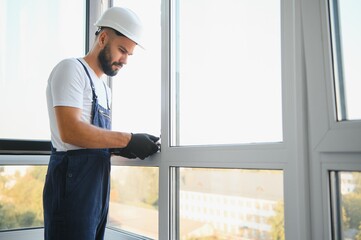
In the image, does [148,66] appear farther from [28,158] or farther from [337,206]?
[337,206]

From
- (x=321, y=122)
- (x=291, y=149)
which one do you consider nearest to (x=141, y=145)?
(x=291, y=149)

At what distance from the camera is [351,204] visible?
899mm

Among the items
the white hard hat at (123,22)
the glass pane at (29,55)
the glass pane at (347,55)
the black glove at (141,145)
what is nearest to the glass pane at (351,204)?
the glass pane at (347,55)

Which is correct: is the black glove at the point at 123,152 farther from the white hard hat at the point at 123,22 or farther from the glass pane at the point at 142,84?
the white hard hat at the point at 123,22

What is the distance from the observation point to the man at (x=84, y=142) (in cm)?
124

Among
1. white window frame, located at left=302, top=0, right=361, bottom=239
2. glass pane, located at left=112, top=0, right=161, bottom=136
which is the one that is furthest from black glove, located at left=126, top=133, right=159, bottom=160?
white window frame, located at left=302, top=0, right=361, bottom=239

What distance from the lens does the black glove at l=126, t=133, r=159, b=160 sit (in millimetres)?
1378

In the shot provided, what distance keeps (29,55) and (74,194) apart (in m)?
1.04

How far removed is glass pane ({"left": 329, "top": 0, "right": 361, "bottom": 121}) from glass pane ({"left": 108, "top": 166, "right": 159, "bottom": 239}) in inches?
37.6

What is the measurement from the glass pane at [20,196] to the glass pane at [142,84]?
→ 0.56 meters

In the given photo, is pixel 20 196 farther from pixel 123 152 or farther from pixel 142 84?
pixel 142 84

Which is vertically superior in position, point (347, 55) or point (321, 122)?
point (347, 55)

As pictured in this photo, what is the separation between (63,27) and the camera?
2043 millimetres

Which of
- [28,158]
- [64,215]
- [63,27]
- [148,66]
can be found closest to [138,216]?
[64,215]
